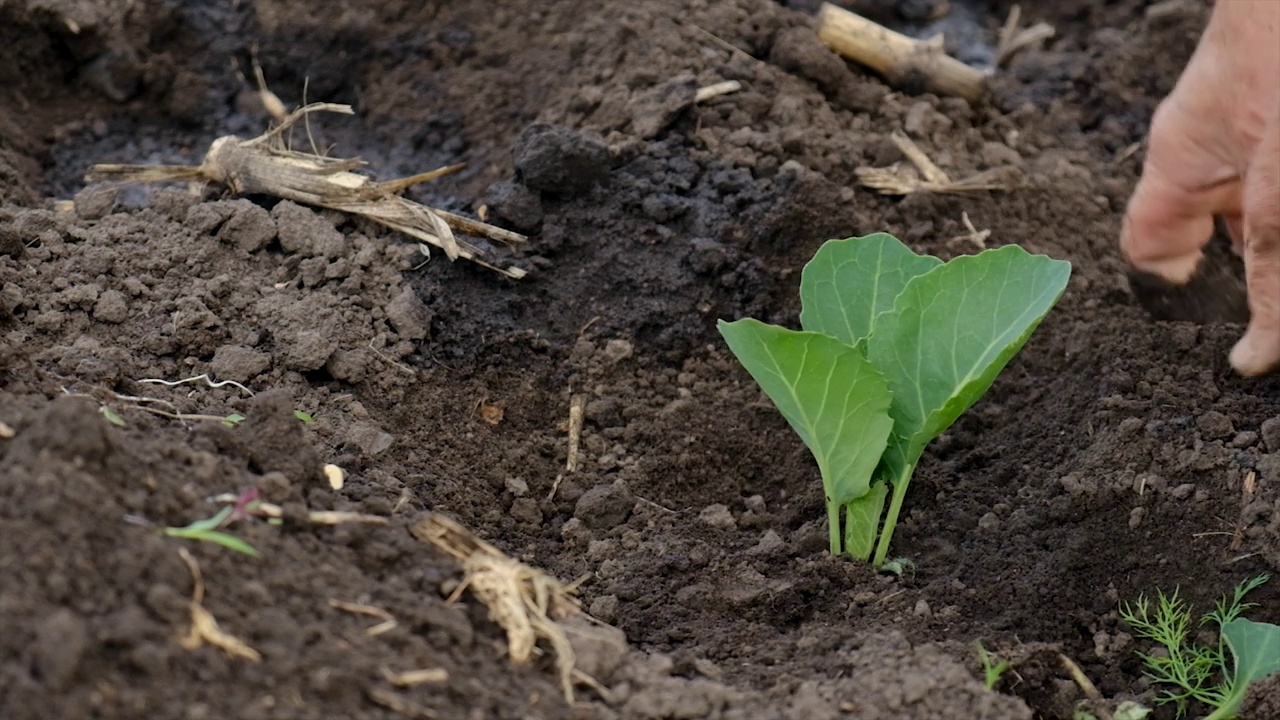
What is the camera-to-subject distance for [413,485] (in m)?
2.63

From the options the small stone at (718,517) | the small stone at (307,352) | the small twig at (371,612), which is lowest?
the small stone at (718,517)

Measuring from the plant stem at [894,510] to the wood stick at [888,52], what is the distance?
5.65ft

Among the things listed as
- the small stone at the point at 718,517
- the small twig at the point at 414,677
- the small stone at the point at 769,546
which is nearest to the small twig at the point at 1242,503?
the small stone at the point at 769,546

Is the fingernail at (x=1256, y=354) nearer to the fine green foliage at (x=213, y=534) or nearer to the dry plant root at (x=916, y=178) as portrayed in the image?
the dry plant root at (x=916, y=178)

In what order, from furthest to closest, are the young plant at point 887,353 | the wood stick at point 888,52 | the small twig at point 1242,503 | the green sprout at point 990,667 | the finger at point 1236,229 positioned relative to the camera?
the wood stick at point 888,52 < the finger at point 1236,229 < the small twig at point 1242,503 < the young plant at point 887,353 < the green sprout at point 990,667

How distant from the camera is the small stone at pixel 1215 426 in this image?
2.78 meters

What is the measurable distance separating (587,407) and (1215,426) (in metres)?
1.32

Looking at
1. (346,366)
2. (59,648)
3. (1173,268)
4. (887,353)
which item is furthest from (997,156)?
(59,648)

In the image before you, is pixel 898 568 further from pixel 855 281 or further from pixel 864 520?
pixel 855 281

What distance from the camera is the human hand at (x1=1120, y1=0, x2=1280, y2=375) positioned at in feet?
9.21

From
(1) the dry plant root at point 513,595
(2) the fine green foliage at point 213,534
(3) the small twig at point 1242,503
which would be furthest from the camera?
(3) the small twig at point 1242,503

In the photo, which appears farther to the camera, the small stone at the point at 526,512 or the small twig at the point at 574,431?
the small twig at the point at 574,431

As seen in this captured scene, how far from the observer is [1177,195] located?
325cm

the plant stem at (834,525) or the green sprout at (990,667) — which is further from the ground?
the green sprout at (990,667)
